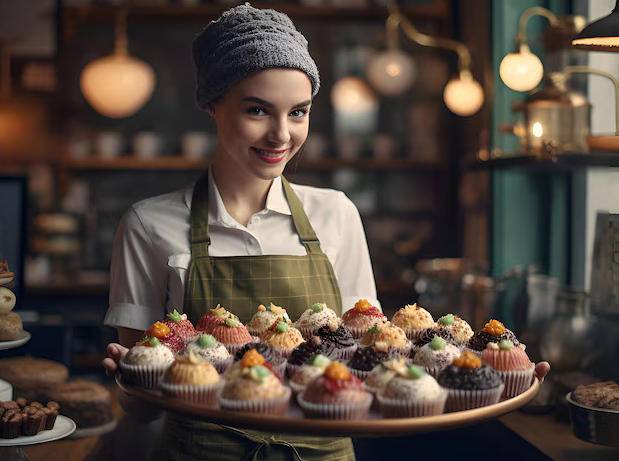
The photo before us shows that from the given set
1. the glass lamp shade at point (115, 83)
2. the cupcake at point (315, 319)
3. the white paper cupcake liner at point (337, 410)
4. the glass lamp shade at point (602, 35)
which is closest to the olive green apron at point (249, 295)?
the cupcake at point (315, 319)

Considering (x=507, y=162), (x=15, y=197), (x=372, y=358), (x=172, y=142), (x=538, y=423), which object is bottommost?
(x=538, y=423)

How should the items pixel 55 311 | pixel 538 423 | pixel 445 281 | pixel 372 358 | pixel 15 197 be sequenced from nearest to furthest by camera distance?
1. pixel 372 358
2. pixel 538 423
3. pixel 15 197
4. pixel 445 281
5. pixel 55 311

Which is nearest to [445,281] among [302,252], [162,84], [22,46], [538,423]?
[538,423]

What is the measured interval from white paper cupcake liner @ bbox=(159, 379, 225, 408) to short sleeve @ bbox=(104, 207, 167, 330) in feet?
1.30

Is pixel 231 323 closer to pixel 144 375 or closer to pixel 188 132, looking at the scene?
pixel 144 375

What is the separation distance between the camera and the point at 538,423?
2607mm

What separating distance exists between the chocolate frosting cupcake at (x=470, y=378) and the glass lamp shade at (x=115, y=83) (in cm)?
316

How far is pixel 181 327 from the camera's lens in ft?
5.89

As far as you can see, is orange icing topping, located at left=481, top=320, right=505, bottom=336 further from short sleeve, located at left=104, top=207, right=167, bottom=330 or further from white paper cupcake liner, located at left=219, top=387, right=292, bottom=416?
short sleeve, located at left=104, top=207, right=167, bottom=330

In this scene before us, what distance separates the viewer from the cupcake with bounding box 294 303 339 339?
6.25 ft

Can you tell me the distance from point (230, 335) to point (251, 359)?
28cm

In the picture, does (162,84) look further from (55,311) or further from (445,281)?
(445,281)

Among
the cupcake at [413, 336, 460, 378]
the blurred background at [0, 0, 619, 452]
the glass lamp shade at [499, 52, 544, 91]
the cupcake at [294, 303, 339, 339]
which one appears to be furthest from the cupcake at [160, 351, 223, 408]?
the blurred background at [0, 0, 619, 452]

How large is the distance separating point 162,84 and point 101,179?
0.81 m
